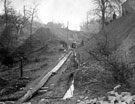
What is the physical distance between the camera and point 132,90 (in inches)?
295

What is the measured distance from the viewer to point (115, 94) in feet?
24.5

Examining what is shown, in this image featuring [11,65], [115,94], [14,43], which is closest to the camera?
[115,94]

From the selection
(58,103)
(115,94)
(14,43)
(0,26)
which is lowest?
(58,103)

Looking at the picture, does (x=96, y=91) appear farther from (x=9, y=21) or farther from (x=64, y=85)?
(x=9, y=21)

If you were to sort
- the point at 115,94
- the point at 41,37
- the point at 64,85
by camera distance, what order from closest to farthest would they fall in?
the point at 115,94 → the point at 64,85 → the point at 41,37

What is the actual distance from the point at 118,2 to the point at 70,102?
120 feet

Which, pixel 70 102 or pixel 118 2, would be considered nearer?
pixel 70 102

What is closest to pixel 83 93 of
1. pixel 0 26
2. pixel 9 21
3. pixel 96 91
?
pixel 96 91

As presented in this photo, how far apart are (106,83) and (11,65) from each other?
69.3 ft

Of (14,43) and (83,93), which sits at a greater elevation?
(14,43)

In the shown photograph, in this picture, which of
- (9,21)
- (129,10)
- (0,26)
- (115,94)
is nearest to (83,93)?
(115,94)

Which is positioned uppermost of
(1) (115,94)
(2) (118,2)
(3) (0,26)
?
(2) (118,2)

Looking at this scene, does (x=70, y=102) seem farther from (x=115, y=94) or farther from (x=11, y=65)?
(x=11, y=65)

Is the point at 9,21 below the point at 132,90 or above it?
above
